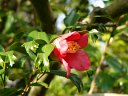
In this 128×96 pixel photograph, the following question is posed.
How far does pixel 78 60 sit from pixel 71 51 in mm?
37

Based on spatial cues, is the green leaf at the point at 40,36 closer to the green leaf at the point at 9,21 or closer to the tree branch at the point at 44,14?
the tree branch at the point at 44,14

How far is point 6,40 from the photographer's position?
2068 millimetres

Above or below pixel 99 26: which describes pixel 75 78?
below

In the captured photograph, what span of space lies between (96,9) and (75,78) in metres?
0.37

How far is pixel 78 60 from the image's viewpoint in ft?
3.49

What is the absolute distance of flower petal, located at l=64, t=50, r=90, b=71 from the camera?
1044mm

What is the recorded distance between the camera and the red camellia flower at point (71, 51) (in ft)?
3.33

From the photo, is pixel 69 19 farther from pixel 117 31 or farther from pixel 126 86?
pixel 126 86

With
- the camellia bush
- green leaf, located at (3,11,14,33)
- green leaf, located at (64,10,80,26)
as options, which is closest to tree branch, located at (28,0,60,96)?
the camellia bush

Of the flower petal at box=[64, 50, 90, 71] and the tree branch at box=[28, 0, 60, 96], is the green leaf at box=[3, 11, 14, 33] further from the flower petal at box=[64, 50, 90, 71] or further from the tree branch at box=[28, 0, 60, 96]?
the flower petal at box=[64, 50, 90, 71]

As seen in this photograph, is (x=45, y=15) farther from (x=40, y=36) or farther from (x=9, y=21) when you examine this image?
(x=9, y=21)

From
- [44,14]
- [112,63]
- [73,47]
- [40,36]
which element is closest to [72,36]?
[73,47]

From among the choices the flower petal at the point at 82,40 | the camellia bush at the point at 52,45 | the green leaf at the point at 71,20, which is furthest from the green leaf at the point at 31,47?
the green leaf at the point at 71,20

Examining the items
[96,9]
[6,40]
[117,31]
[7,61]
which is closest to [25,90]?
[7,61]
